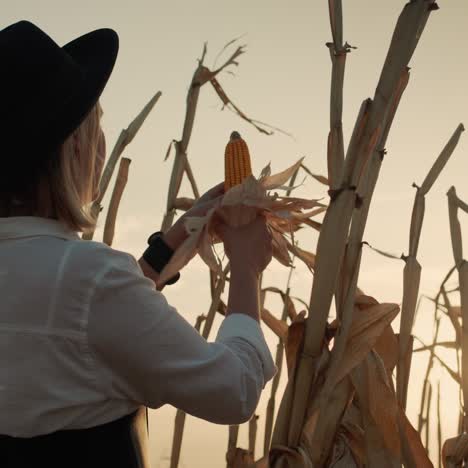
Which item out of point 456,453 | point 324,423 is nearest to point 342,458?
point 456,453

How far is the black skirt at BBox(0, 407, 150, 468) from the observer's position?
1.33m

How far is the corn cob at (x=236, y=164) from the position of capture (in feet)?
5.62

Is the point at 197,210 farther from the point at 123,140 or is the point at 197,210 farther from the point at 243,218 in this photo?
the point at 123,140

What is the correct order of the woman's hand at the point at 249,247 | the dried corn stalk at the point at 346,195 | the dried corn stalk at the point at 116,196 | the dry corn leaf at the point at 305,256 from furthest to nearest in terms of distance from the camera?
the dried corn stalk at the point at 116,196, the dry corn leaf at the point at 305,256, the woman's hand at the point at 249,247, the dried corn stalk at the point at 346,195

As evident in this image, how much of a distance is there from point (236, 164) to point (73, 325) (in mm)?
553

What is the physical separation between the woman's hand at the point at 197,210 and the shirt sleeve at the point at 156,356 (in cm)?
41

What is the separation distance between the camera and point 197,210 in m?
1.80

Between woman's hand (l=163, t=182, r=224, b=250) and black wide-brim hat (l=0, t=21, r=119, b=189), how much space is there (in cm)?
39

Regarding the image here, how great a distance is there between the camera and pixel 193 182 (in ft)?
8.87

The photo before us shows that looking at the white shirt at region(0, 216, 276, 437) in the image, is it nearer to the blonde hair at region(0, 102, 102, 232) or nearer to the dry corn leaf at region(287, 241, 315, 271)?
the blonde hair at region(0, 102, 102, 232)

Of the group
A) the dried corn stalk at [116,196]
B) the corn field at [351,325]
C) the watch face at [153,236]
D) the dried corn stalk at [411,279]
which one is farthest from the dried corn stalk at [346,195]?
the dried corn stalk at [116,196]

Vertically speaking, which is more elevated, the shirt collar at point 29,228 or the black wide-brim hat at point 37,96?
the black wide-brim hat at point 37,96

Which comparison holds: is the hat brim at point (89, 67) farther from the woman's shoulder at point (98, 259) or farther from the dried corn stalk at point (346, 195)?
the dried corn stalk at point (346, 195)

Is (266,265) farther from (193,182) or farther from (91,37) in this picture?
(193,182)
